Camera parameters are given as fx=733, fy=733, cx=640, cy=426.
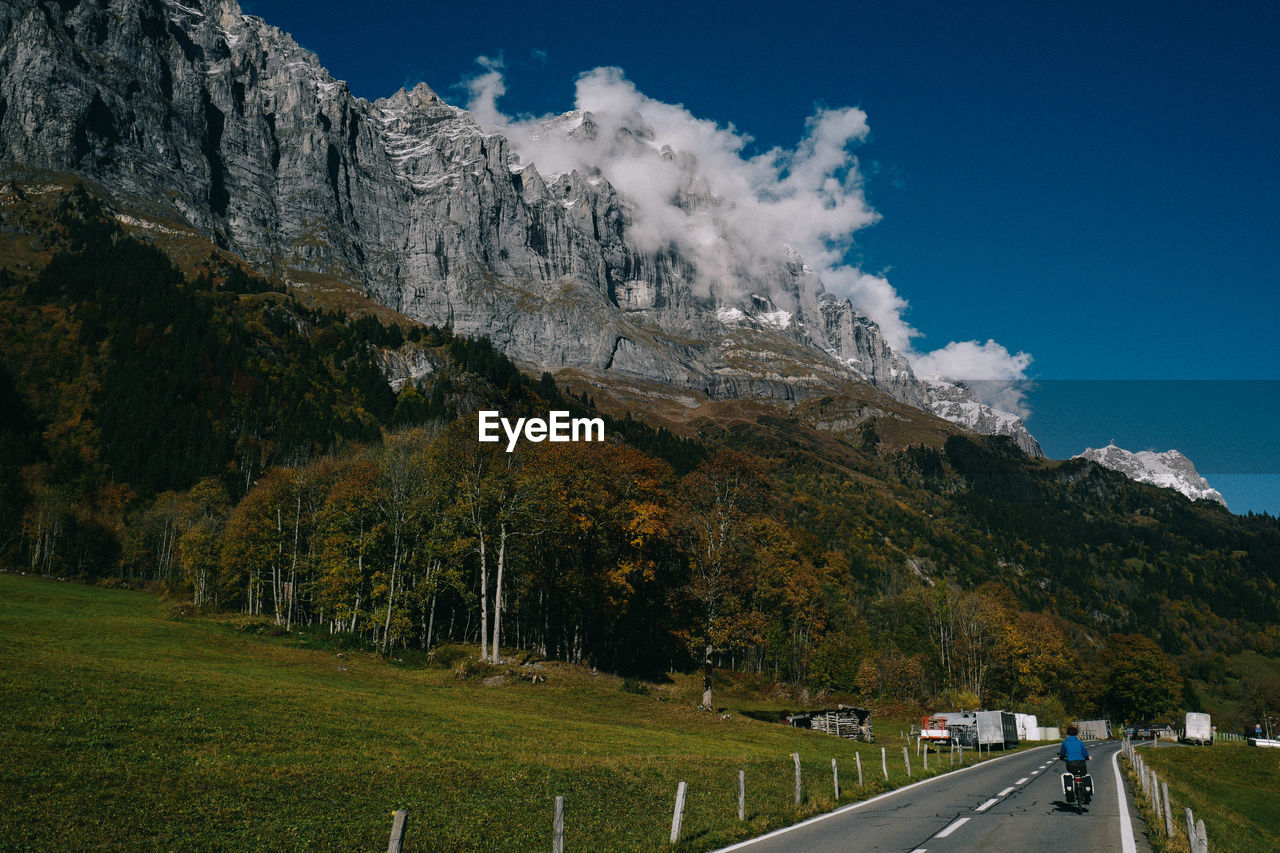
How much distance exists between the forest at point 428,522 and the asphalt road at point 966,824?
2467cm

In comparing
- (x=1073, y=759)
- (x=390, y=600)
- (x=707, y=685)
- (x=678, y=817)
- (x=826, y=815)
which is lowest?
(x=707, y=685)

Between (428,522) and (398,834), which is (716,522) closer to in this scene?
(428,522)

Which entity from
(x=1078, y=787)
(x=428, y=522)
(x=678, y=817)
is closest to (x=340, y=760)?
(x=678, y=817)

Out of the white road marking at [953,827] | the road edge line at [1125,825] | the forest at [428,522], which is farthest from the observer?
the forest at [428,522]

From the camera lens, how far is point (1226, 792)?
46.4 metres

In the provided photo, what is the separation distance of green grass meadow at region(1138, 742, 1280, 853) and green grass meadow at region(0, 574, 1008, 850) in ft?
33.4

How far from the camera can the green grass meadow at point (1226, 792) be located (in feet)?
78.0

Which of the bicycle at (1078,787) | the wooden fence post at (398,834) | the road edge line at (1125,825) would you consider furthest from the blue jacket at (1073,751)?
the wooden fence post at (398,834)

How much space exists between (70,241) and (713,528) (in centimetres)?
22320

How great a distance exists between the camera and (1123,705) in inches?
5049

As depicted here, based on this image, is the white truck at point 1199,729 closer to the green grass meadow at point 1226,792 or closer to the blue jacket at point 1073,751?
the green grass meadow at point 1226,792

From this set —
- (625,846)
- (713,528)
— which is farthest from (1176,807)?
(713,528)

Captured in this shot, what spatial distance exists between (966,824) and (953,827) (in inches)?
35.8

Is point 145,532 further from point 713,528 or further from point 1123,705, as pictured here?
point 1123,705
